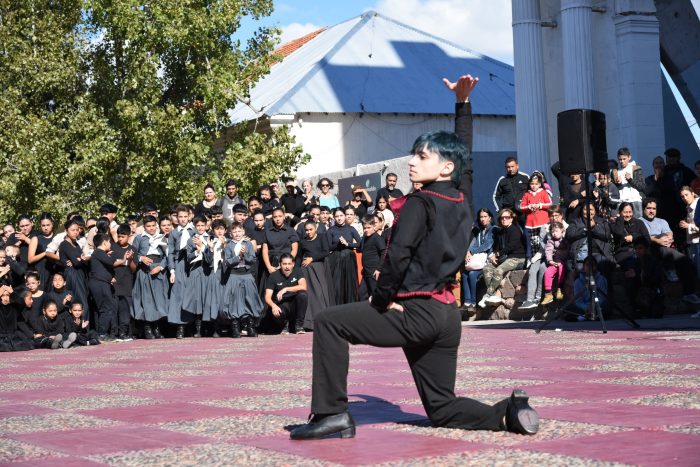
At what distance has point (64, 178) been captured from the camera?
113 feet

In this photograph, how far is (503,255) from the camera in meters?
20.5

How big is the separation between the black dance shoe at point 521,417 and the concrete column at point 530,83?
22.5 meters

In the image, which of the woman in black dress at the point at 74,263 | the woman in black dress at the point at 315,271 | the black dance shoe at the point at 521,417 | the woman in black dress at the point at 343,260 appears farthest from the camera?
the woman in black dress at the point at 343,260

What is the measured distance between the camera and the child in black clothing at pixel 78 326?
18000 millimetres

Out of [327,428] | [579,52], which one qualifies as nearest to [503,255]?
[579,52]

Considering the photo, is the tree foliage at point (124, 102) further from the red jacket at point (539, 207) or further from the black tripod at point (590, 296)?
the black tripod at point (590, 296)

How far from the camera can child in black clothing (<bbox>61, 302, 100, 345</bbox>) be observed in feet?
59.1

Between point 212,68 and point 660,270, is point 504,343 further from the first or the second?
point 212,68

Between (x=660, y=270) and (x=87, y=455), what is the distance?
13779 millimetres

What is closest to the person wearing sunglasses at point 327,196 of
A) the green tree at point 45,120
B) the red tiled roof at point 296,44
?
the green tree at point 45,120

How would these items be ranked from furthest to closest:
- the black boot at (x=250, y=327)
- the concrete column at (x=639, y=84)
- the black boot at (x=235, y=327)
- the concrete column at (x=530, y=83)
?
the concrete column at (x=530, y=83)
the concrete column at (x=639, y=84)
the black boot at (x=235, y=327)
the black boot at (x=250, y=327)

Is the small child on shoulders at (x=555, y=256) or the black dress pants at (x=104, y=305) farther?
the black dress pants at (x=104, y=305)

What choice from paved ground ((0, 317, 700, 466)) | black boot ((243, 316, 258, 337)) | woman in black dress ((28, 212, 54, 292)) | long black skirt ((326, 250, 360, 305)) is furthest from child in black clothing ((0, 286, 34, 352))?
long black skirt ((326, 250, 360, 305))

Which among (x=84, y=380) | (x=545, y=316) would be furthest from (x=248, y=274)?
(x=84, y=380)
